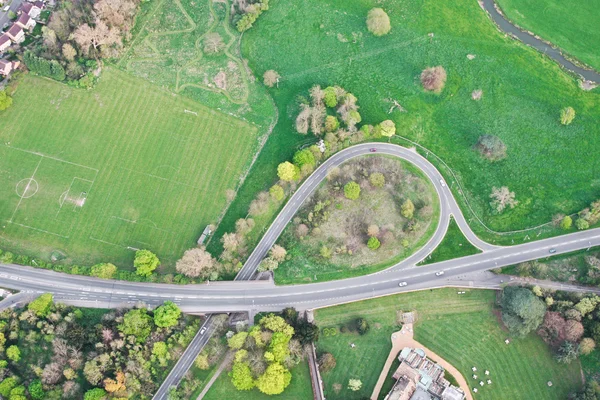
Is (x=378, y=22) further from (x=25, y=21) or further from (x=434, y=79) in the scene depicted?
(x=25, y=21)

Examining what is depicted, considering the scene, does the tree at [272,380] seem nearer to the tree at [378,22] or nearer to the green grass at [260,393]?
the green grass at [260,393]

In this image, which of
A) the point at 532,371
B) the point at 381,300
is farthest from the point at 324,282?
the point at 532,371

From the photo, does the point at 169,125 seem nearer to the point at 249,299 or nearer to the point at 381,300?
the point at 249,299

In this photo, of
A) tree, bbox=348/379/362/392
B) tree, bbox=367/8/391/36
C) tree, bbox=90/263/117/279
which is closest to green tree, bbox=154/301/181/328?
tree, bbox=90/263/117/279

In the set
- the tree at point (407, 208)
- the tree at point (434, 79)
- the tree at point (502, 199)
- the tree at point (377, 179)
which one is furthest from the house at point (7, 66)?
the tree at point (502, 199)

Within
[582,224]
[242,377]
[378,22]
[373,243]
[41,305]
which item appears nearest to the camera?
[242,377]

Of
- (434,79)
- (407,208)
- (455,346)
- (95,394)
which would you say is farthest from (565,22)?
(95,394)

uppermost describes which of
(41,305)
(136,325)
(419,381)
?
(419,381)
